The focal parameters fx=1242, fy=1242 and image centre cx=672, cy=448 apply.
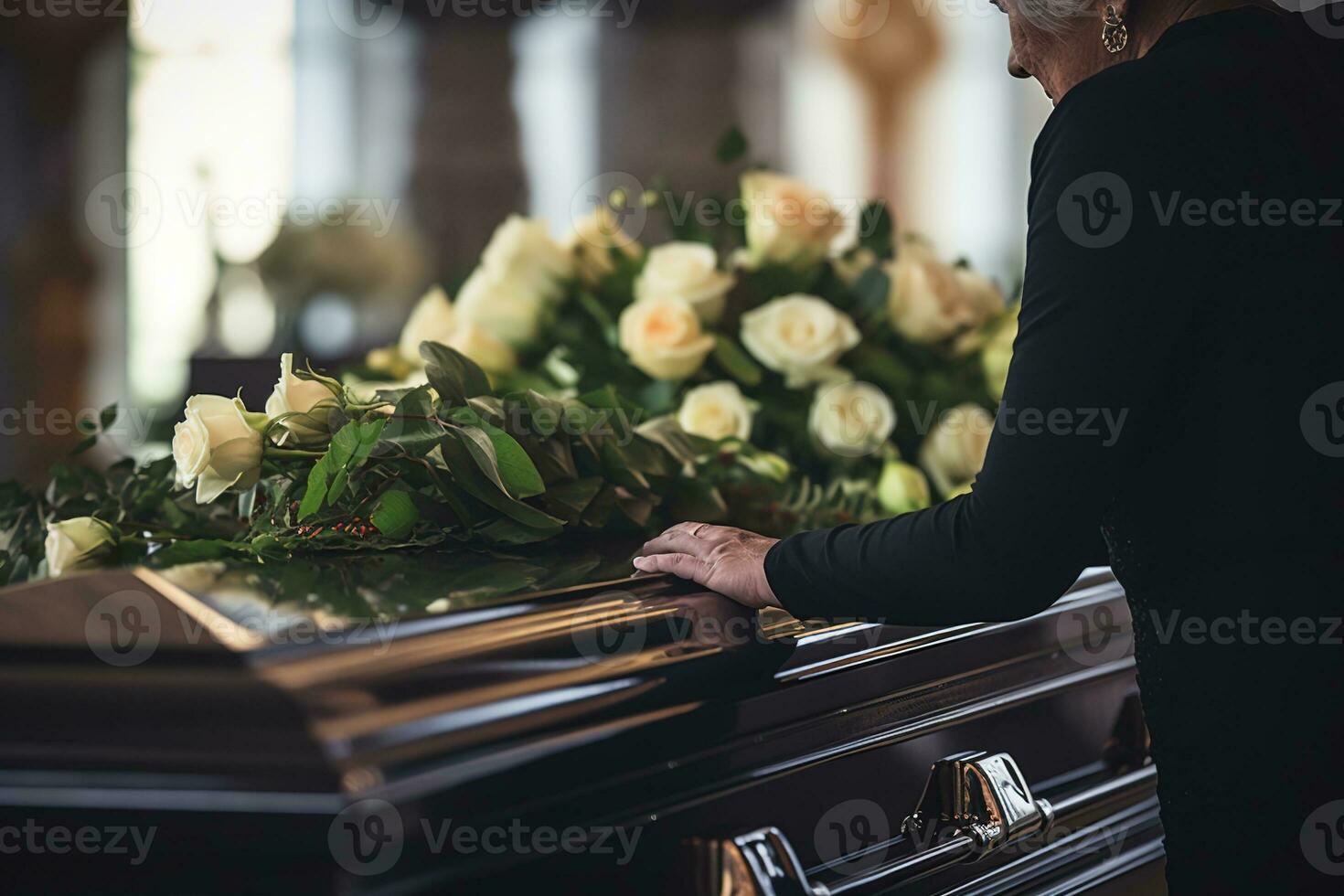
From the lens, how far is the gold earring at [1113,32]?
981 mm

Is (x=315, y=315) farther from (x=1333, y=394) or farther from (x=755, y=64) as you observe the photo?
(x=1333, y=394)

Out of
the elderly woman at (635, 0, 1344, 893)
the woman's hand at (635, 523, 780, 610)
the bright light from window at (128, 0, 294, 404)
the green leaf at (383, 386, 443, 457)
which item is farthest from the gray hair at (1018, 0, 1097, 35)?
the bright light from window at (128, 0, 294, 404)

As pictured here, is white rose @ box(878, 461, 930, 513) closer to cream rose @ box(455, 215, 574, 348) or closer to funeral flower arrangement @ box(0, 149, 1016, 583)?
funeral flower arrangement @ box(0, 149, 1016, 583)

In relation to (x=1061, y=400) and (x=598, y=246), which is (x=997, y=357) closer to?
(x=598, y=246)

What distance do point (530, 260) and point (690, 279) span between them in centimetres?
21

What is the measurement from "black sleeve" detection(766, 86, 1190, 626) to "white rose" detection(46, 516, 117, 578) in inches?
22.2

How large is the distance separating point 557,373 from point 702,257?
244 mm

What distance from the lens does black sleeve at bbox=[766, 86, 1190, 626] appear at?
0.82m

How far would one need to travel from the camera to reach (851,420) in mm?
1522

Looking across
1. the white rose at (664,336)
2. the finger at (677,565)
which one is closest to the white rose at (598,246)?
the white rose at (664,336)

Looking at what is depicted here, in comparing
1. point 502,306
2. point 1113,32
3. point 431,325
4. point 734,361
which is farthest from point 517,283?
point 1113,32

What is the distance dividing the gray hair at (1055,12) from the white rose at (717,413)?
2.04 ft

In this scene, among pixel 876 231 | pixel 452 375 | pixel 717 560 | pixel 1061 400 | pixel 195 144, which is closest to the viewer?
pixel 1061 400

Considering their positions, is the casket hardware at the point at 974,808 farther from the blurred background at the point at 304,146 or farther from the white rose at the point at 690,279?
the blurred background at the point at 304,146
